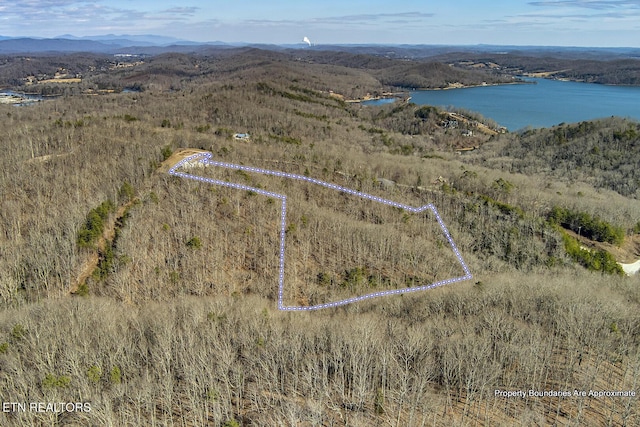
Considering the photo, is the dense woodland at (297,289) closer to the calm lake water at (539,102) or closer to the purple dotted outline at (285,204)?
the purple dotted outline at (285,204)

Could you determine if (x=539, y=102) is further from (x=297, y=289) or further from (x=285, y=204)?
(x=297, y=289)

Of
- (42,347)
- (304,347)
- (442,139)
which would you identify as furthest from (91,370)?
(442,139)

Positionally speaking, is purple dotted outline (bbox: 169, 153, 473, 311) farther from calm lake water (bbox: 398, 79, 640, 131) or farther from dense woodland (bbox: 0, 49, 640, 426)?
calm lake water (bbox: 398, 79, 640, 131)

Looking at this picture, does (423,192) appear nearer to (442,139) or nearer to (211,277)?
(211,277)

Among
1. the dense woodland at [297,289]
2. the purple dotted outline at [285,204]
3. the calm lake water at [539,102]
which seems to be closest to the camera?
the dense woodland at [297,289]

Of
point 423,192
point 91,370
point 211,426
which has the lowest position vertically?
point 211,426

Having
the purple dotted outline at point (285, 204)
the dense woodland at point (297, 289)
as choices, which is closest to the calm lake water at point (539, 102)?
the dense woodland at point (297, 289)
